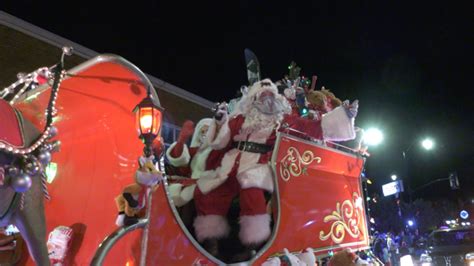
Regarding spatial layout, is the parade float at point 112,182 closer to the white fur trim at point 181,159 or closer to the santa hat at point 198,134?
the white fur trim at point 181,159

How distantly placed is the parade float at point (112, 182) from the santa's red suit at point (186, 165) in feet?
1.60

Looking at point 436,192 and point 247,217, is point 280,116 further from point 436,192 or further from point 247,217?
point 436,192

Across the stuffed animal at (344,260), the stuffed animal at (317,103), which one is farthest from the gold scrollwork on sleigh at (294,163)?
the stuffed animal at (317,103)

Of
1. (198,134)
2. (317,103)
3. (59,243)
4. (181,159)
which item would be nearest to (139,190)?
(59,243)

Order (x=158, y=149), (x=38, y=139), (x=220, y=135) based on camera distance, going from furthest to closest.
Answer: (x=220, y=135) → (x=158, y=149) → (x=38, y=139)

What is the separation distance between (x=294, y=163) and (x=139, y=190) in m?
1.77

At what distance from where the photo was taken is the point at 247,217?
3.30 metres

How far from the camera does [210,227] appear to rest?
3357mm

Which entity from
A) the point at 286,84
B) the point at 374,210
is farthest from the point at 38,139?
the point at 374,210

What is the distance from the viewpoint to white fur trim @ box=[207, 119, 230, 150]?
3725mm

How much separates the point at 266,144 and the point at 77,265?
195 cm

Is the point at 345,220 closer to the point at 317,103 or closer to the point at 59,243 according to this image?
the point at 317,103

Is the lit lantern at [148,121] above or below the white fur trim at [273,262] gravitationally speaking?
above

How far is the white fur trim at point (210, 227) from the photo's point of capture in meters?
3.35
